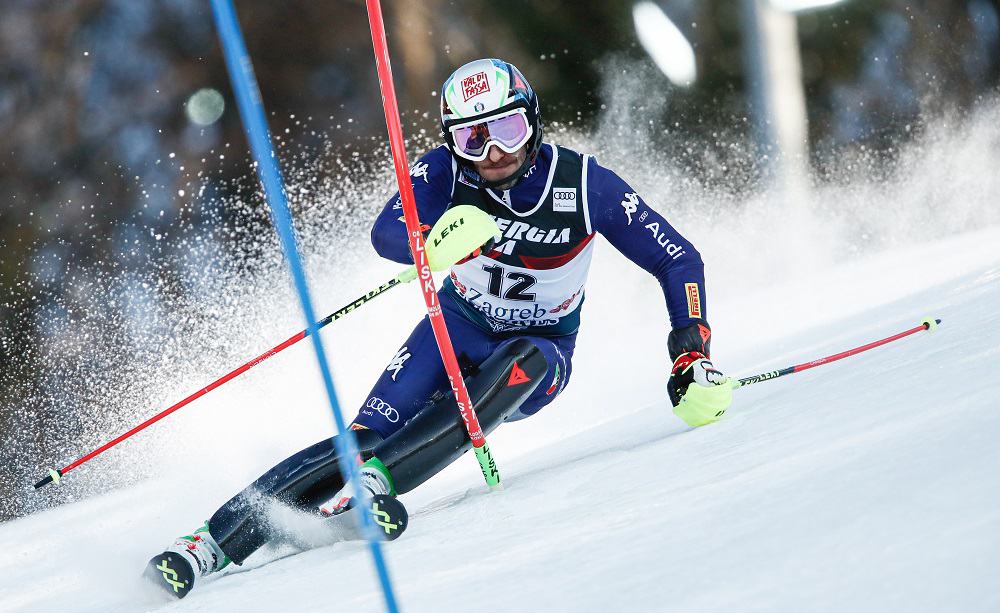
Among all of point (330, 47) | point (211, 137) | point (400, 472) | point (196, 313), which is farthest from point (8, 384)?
point (400, 472)

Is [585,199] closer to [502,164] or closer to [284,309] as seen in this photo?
[502,164]

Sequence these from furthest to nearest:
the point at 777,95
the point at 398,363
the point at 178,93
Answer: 1. the point at 777,95
2. the point at 178,93
3. the point at 398,363

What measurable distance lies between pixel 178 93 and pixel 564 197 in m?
5.33

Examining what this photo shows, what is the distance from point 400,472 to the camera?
2.04m

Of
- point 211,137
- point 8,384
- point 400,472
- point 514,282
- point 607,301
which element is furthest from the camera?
point 607,301

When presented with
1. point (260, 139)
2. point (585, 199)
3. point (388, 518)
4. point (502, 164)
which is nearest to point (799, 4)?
point (585, 199)

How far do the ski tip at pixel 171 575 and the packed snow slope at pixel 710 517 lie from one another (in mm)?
35

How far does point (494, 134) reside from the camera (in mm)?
2258

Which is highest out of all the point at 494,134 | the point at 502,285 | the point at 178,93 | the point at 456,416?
the point at 178,93

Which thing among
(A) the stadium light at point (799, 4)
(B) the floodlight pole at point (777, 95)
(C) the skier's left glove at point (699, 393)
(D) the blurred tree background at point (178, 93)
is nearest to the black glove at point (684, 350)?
(C) the skier's left glove at point (699, 393)

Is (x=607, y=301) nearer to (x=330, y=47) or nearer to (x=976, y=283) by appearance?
(x=330, y=47)

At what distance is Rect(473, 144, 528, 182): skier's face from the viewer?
230cm

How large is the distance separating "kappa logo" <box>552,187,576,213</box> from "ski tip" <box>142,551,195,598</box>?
1.28 m

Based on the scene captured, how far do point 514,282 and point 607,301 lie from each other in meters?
4.99
